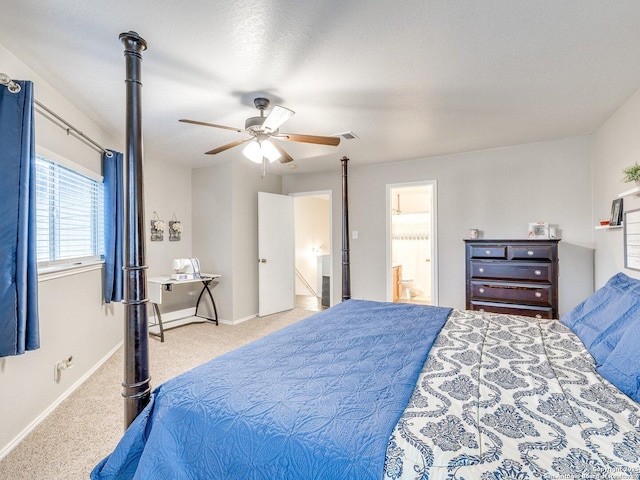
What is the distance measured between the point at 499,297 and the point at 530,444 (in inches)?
118

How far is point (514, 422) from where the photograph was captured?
40.9 inches

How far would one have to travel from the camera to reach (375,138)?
3680mm

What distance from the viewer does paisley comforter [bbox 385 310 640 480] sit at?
0.86 m

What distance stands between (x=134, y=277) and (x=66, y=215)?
6.19ft

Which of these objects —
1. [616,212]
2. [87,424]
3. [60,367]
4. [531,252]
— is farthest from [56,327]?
[616,212]

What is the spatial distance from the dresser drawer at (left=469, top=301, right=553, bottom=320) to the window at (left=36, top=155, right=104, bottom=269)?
402 cm

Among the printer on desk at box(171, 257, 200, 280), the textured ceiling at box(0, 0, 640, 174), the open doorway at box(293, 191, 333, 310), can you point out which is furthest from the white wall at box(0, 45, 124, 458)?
the open doorway at box(293, 191, 333, 310)

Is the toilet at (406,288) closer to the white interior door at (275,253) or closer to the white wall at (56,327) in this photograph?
the white interior door at (275,253)

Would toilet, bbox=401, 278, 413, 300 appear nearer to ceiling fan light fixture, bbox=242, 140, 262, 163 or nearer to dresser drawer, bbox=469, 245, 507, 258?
dresser drawer, bbox=469, 245, 507, 258

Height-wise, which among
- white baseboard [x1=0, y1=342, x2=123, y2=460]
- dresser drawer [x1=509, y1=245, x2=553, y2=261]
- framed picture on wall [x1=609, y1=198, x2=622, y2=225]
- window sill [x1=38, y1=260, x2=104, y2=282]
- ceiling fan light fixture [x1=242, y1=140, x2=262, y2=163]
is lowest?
white baseboard [x1=0, y1=342, x2=123, y2=460]

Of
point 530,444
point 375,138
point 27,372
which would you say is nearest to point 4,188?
point 27,372

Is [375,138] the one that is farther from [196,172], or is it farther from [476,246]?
[196,172]

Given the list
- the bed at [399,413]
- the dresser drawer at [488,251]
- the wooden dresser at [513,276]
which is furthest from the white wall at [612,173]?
the bed at [399,413]

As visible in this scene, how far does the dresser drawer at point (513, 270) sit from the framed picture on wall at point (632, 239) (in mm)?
724
